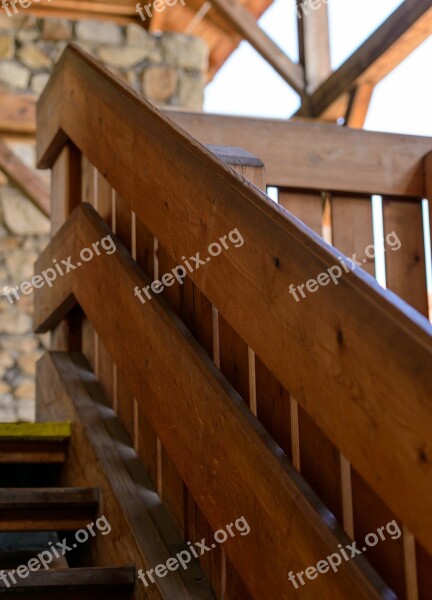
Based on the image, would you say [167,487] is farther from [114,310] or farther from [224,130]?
[224,130]

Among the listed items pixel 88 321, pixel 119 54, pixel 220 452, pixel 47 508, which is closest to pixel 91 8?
pixel 119 54

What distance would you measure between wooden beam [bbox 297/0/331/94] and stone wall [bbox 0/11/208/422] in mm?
1395

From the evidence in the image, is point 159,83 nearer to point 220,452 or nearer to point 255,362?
point 255,362

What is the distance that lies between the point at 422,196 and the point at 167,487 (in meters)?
1.17

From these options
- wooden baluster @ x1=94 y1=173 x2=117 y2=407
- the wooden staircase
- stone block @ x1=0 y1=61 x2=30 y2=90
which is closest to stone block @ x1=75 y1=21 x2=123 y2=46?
stone block @ x1=0 y1=61 x2=30 y2=90

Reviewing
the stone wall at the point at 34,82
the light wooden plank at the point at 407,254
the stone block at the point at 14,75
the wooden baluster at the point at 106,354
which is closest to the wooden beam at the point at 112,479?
the wooden baluster at the point at 106,354

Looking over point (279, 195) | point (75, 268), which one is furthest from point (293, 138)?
point (75, 268)

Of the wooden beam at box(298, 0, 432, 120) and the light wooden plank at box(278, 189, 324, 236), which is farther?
the wooden beam at box(298, 0, 432, 120)

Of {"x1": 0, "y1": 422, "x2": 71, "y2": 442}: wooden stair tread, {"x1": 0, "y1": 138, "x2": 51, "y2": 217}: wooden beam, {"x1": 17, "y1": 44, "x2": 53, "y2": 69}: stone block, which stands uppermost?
{"x1": 17, "y1": 44, "x2": 53, "y2": 69}: stone block

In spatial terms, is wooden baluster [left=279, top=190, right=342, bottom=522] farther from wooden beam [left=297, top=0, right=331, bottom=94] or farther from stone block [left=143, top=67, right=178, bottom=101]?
stone block [left=143, top=67, right=178, bottom=101]

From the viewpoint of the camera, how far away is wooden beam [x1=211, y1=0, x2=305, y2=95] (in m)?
5.97

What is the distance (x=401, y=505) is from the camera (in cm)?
101

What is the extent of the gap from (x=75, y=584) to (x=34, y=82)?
5793mm

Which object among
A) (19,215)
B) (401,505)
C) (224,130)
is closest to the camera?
(401,505)
